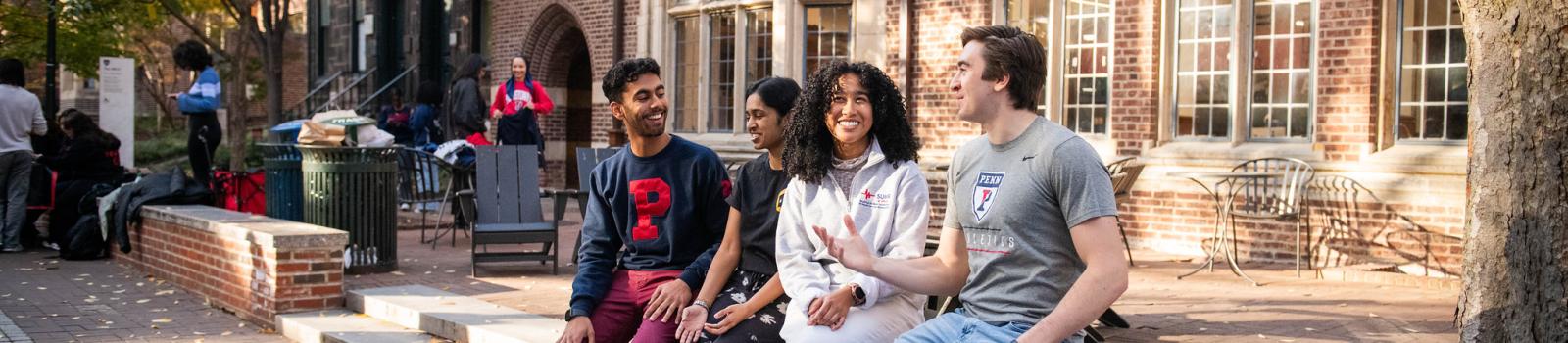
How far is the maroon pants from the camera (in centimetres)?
491

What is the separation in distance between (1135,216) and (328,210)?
586 cm

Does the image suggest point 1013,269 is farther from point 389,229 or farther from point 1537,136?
point 389,229

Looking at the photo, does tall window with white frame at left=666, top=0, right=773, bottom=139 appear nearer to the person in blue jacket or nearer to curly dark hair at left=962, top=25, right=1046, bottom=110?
the person in blue jacket

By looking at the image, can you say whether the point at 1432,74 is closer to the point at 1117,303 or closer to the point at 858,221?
the point at 1117,303

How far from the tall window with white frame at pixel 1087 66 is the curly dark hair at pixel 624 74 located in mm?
7021

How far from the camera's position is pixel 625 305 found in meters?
4.94

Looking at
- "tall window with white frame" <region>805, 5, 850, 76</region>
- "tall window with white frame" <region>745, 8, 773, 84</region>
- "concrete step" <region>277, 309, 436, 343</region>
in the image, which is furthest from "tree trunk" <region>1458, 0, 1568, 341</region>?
"tall window with white frame" <region>745, 8, 773, 84</region>

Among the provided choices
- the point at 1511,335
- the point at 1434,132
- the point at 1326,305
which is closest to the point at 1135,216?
the point at 1434,132

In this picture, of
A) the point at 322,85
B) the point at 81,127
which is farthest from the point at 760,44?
the point at 322,85

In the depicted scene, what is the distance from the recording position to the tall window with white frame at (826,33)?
14.0m

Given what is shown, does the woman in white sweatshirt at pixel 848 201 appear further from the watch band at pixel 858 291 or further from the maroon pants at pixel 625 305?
the maroon pants at pixel 625 305

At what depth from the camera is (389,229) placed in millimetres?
9445

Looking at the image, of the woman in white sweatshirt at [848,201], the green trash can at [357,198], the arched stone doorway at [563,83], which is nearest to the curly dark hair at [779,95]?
the woman in white sweatshirt at [848,201]

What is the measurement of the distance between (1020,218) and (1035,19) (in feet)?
29.2
